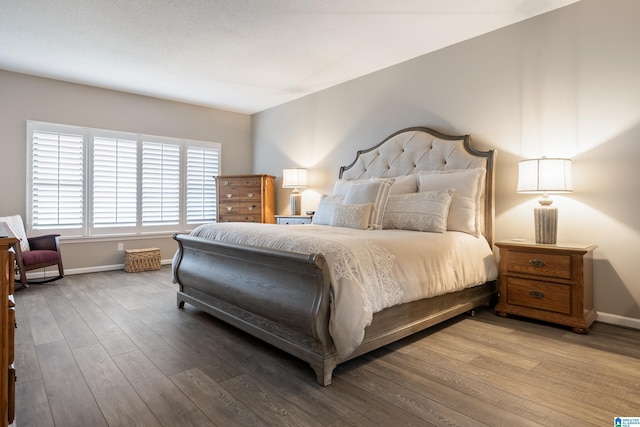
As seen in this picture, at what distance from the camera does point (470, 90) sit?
3.66m

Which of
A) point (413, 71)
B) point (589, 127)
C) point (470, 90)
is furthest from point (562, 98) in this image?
point (413, 71)

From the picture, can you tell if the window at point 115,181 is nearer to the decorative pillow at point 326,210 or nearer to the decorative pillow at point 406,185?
the decorative pillow at point 326,210

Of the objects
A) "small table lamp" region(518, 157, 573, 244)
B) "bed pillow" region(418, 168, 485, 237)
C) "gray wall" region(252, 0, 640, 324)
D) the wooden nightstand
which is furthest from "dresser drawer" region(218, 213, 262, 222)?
"small table lamp" region(518, 157, 573, 244)

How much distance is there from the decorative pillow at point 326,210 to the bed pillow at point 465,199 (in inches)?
44.4

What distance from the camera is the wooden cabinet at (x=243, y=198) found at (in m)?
5.86

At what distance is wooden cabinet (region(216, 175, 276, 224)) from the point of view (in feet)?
19.2

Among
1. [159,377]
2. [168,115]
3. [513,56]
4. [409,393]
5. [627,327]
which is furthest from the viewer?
[168,115]

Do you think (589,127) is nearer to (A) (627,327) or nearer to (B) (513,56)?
(B) (513,56)

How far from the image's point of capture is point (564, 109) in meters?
3.07

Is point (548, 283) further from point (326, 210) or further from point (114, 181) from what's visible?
point (114, 181)

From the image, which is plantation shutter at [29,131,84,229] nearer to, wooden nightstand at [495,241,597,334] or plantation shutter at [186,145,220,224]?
plantation shutter at [186,145,220,224]

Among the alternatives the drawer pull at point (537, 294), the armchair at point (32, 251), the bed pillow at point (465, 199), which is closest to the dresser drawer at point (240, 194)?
the armchair at point (32, 251)

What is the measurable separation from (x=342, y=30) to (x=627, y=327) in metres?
3.50

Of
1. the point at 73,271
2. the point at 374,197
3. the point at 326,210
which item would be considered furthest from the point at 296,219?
the point at 73,271
